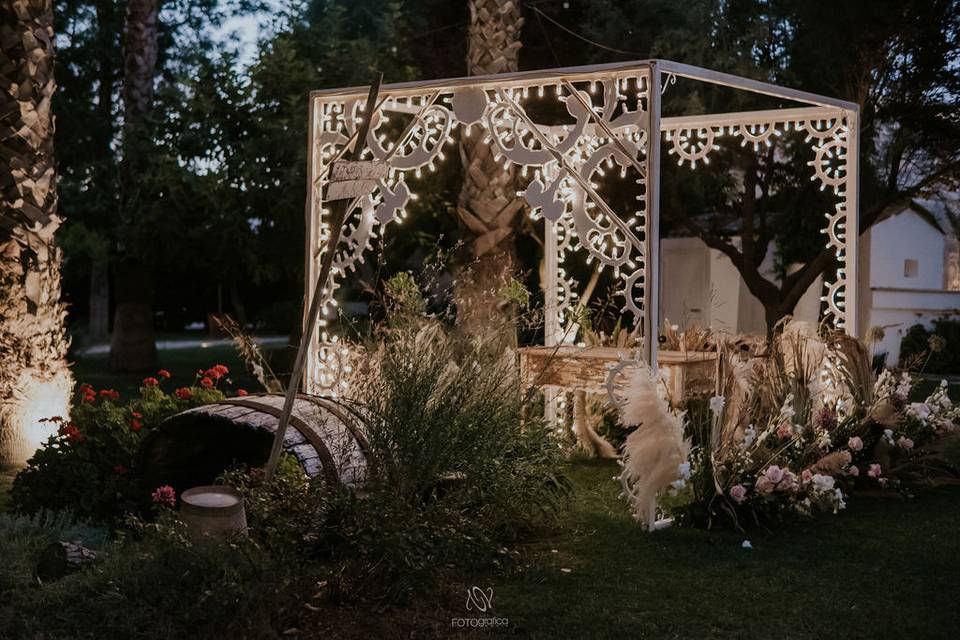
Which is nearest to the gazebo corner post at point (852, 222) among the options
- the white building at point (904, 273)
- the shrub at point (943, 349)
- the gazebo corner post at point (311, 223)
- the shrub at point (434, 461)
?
the shrub at point (434, 461)

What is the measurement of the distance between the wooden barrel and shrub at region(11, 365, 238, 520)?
20 centimetres

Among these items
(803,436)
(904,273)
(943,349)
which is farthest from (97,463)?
(904,273)

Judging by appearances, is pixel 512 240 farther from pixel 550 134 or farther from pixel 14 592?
pixel 14 592

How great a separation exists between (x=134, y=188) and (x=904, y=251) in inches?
586

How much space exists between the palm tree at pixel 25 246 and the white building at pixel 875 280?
45.7 feet

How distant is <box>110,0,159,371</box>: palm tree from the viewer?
48.7ft

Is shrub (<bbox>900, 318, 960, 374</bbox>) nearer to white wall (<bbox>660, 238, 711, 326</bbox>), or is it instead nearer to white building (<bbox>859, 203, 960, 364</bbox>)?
white building (<bbox>859, 203, 960, 364</bbox>)

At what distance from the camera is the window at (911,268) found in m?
21.2

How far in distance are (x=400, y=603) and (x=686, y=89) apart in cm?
1106

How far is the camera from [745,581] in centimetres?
518

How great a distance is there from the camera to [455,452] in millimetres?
5145

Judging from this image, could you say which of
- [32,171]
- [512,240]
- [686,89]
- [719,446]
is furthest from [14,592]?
[686,89]

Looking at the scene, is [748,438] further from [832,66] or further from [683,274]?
[683,274]

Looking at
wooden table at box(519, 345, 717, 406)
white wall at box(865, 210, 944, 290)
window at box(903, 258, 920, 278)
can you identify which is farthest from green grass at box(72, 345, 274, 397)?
window at box(903, 258, 920, 278)
